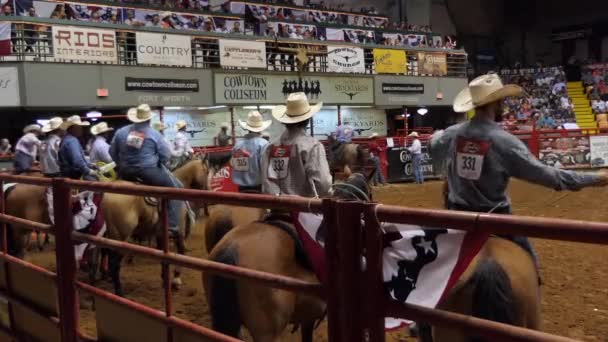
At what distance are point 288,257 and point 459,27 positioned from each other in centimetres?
3906

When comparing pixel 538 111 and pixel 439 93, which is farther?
pixel 538 111

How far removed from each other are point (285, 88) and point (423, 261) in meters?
20.4

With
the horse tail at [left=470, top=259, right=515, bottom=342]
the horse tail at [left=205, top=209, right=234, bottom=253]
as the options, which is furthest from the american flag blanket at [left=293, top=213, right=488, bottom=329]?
the horse tail at [left=205, top=209, right=234, bottom=253]

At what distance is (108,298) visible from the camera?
10.6 feet

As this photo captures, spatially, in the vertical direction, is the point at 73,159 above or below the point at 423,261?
above

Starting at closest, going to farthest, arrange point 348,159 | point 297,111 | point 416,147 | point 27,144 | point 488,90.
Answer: point 488,90 → point 297,111 → point 348,159 → point 27,144 → point 416,147

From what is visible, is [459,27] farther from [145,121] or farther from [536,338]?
[536,338]

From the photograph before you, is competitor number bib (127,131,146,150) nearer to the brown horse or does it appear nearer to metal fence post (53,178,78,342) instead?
metal fence post (53,178,78,342)

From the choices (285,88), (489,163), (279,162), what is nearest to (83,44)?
(285,88)

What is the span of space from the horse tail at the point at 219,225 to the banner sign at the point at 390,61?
20.2 m

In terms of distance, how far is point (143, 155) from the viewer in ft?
22.3

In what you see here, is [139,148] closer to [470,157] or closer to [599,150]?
[470,157]

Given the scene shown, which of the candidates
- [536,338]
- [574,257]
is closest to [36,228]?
[536,338]

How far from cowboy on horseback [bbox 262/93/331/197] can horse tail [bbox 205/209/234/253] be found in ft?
2.53
